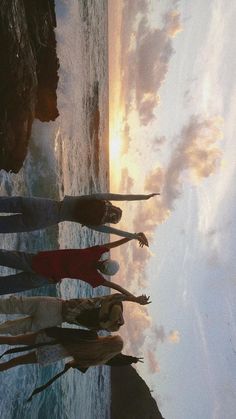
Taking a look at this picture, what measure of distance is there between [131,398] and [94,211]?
2829 cm

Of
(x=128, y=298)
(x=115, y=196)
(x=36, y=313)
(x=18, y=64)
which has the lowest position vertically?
(x=36, y=313)

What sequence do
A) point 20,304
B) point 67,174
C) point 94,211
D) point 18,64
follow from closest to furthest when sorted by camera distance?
point 94,211 < point 20,304 < point 18,64 < point 67,174

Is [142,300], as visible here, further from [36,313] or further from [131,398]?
[131,398]

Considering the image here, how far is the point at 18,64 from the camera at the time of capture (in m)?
8.96

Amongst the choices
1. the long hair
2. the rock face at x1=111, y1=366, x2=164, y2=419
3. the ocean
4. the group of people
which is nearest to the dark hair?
the group of people

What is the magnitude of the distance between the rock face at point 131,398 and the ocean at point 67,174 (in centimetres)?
101

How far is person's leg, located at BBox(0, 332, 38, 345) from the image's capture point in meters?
6.12

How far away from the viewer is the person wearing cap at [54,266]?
580 centimetres

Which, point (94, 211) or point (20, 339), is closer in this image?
point (94, 211)

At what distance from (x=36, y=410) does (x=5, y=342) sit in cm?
1013

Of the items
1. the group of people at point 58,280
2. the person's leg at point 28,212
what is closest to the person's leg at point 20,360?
the group of people at point 58,280

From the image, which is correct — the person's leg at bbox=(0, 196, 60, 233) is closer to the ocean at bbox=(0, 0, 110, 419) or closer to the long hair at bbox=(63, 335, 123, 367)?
the long hair at bbox=(63, 335, 123, 367)

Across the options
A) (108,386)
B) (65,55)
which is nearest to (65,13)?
(65,55)

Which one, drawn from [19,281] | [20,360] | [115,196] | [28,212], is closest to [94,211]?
[115,196]
